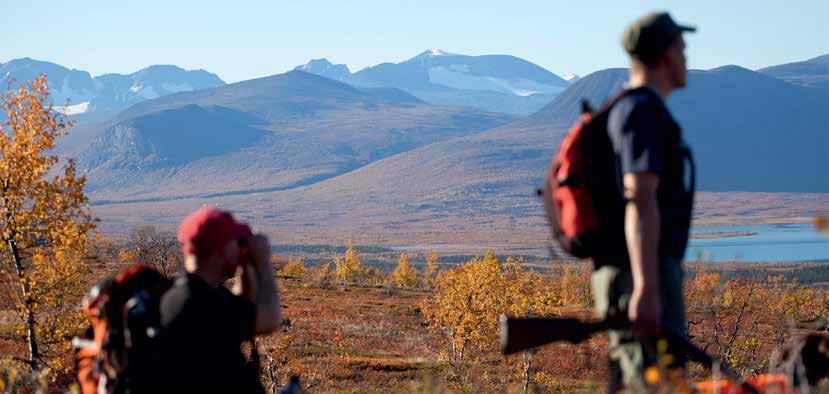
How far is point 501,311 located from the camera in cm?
3478

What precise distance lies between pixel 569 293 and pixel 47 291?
67634 mm

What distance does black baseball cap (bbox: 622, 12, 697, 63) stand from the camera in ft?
13.1

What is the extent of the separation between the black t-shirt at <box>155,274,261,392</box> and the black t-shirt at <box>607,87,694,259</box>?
6.25 feet

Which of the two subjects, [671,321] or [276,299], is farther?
[276,299]

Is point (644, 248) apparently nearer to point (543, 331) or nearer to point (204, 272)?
point (543, 331)

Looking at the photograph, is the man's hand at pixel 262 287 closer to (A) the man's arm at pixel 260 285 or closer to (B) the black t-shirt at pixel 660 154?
(A) the man's arm at pixel 260 285

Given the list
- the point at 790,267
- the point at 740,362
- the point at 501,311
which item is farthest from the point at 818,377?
the point at 790,267

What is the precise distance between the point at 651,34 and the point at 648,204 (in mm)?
A: 739

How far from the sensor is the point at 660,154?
3902mm

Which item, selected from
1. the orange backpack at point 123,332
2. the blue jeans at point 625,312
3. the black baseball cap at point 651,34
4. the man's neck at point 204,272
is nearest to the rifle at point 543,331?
the blue jeans at point 625,312

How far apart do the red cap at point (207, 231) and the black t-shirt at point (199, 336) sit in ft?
0.48

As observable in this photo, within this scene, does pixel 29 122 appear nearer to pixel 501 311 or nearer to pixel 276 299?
pixel 276 299

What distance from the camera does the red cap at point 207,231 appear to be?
14.3 ft

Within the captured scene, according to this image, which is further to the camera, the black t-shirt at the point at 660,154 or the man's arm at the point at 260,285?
the man's arm at the point at 260,285
